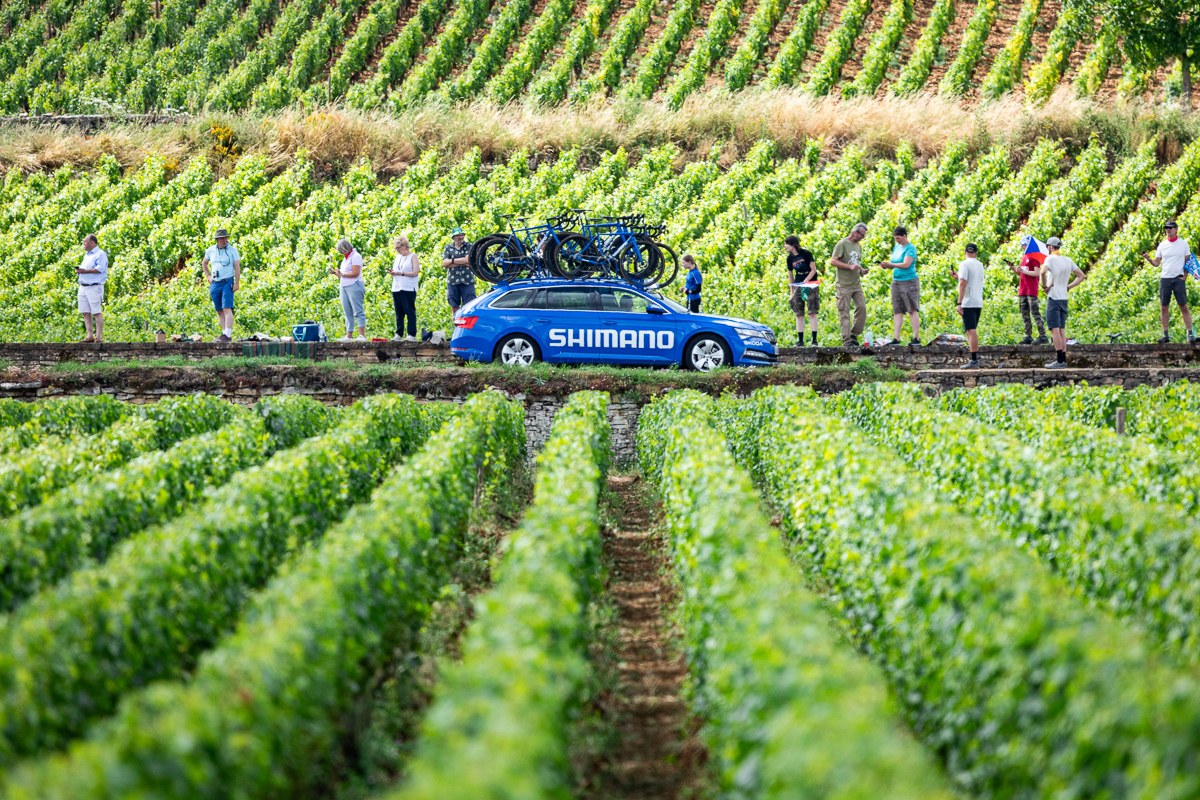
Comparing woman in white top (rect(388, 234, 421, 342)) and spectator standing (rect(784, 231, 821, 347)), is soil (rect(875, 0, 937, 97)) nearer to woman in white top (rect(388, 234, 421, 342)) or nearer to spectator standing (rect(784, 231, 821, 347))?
spectator standing (rect(784, 231, 821, 347))

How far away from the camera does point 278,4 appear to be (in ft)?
154

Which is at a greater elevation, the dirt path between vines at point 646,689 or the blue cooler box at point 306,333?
the blue cooler box at point 306,333

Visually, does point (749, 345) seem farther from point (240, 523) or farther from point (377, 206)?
point (377, 206)

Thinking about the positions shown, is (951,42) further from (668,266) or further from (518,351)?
(518,351)

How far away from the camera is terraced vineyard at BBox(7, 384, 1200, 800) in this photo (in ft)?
12.4

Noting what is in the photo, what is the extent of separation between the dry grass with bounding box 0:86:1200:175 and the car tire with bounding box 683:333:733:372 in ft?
48.0

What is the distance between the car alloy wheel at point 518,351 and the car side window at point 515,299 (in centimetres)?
49

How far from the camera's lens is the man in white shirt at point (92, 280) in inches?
677

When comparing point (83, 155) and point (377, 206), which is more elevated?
point (83, 155)

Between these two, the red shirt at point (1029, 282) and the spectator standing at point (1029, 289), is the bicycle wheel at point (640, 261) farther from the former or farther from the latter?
the red shirt at point (1029, 282)

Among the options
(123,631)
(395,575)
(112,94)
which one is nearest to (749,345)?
(395,575)

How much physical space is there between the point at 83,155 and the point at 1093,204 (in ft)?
87.4

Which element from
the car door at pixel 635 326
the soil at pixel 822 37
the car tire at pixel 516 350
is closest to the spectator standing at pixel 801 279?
the car door at pixel 635 326

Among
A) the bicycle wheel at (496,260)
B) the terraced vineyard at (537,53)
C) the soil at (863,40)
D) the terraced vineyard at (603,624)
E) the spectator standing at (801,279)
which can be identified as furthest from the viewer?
the soil at (863,40)
